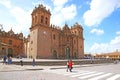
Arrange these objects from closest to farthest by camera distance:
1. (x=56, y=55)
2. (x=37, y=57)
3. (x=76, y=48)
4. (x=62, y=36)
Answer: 1. (x=37, y=57)
2. (x=56, y=55)
3. (x=62, y=36)
4. (x=76, y=48)

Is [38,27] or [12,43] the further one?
[12,43]

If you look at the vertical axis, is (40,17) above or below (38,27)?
above

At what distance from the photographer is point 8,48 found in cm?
5900

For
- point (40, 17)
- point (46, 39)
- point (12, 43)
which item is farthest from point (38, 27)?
point (12, 43)

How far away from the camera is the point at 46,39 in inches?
1997

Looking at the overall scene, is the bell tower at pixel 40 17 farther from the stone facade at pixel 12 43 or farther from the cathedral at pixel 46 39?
the stone facade at pixel 12 43

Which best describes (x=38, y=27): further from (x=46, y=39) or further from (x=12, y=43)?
(x=12, y=43)

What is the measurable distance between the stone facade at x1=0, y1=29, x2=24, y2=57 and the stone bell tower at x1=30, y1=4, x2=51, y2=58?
11.5 metres

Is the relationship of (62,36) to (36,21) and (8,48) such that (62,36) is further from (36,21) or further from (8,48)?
(8,48)

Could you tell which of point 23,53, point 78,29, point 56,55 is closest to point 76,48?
point 78,29

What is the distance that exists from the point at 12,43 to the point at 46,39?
1583 cm

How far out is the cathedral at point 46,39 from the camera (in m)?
48.7

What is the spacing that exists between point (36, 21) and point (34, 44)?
253 inches

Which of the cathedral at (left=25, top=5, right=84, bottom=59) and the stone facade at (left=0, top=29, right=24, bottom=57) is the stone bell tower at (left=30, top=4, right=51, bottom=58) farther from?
the stone facade at (left=0, top=29, right=24, bottom=57)
